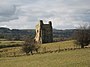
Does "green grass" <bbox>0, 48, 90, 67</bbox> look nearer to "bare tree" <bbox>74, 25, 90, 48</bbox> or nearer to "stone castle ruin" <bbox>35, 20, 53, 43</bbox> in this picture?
"bare tree" <bbox>74, 25, 90, 48</bbox>

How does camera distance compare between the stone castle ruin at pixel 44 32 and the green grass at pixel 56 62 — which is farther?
the stone castle ruin at pixel 44 32

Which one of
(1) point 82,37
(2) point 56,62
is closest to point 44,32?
(1) point 82,37

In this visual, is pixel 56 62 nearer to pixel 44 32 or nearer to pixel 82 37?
pixel 82 37

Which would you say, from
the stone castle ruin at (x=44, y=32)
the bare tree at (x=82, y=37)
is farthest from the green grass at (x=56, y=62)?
the stone castle ruin at (x=44, y=32)

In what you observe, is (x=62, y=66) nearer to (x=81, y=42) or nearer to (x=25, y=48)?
(x=25, y=48)

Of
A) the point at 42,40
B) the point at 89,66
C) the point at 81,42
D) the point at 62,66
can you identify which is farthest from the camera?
the point at 42,40

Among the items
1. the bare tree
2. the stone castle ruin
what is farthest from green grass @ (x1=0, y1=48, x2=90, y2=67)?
the stone castle ruin

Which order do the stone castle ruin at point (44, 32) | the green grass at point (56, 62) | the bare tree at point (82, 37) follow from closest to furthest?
the green grass at point (56, 62) < the bare tree at point (82, 37) < the stone castle ruin at point (44, 32)

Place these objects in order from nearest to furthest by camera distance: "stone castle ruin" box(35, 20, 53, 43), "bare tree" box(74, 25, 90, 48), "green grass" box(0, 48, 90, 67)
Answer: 1. "green grass" box(0, 48, 90, 67)
2. "bare tree" box(74, 25, 90, 48)
3. "stone castle ruin" box(35, 20, 53, 43)

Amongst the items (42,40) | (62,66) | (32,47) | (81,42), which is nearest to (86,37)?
(81,42)

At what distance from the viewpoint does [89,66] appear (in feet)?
91.9

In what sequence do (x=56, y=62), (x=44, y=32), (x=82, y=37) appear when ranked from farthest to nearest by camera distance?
(x=44, y=32), (x=82, y=37), (x=56, y=62)

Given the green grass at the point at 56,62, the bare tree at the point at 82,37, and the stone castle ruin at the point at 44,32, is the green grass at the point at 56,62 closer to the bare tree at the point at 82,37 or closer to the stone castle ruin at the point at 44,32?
the bare tree at the point at 82,37

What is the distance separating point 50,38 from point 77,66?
111 metres
